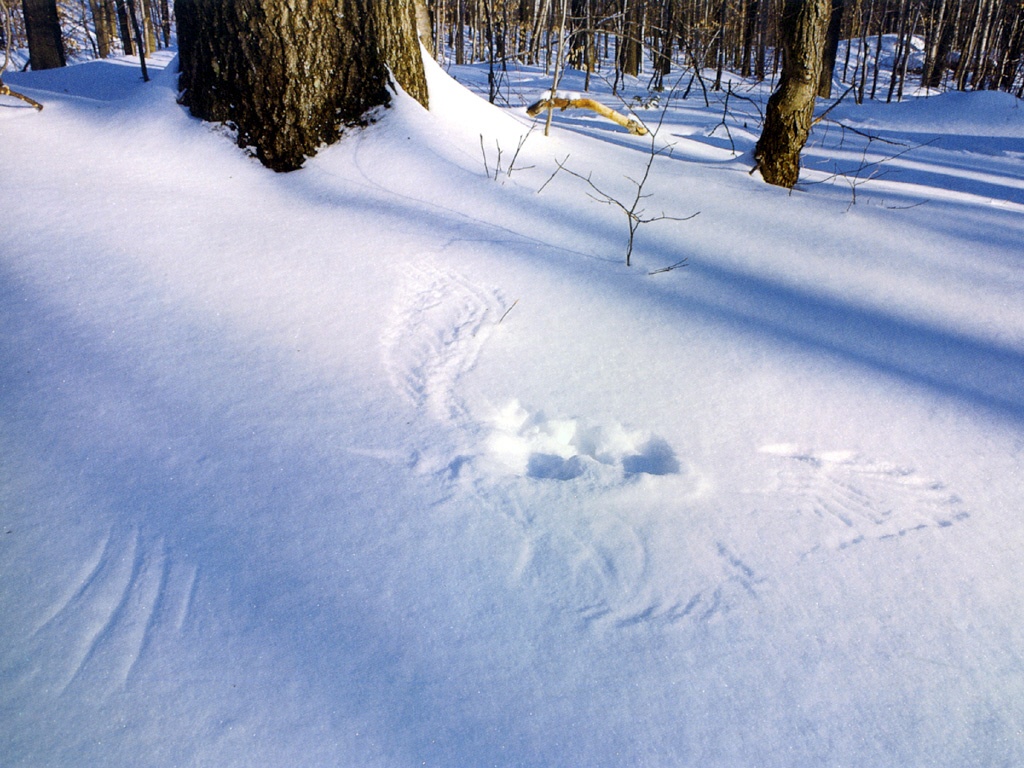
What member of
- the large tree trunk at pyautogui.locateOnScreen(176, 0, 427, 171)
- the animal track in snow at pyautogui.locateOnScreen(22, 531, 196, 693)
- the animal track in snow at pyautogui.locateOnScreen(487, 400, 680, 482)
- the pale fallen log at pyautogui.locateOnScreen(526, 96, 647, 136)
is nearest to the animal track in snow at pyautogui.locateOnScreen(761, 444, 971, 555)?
the animal track in snow at pyautogui.locateOnScreen(487, 400, 680, 482)

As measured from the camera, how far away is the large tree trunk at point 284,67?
2637mm

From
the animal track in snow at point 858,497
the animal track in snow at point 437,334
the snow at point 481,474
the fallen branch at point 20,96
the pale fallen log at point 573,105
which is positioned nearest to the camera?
the snow at point 481,474

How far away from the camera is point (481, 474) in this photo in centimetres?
144

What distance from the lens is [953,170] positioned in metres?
5.06

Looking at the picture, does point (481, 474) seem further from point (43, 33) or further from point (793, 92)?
point (43, 33)

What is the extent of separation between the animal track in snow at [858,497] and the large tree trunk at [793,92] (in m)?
2.36

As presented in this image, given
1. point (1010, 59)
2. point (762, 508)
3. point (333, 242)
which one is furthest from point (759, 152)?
point (1010, 59)

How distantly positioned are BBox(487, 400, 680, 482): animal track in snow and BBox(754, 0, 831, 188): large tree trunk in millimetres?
2462

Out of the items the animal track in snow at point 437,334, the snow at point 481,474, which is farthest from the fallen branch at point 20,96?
the animal track in snow at point 437,334

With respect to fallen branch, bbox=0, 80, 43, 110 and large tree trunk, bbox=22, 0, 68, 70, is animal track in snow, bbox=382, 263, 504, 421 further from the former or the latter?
large tree trunk, bbox=22, 0, 68, 70

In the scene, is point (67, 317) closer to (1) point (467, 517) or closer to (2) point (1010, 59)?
(1) point (467, 517)

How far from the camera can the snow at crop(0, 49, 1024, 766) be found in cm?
101

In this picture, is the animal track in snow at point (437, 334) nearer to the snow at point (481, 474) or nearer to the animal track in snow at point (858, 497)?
the snow at point (481, 474)

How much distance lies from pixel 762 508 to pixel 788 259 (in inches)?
54.2
